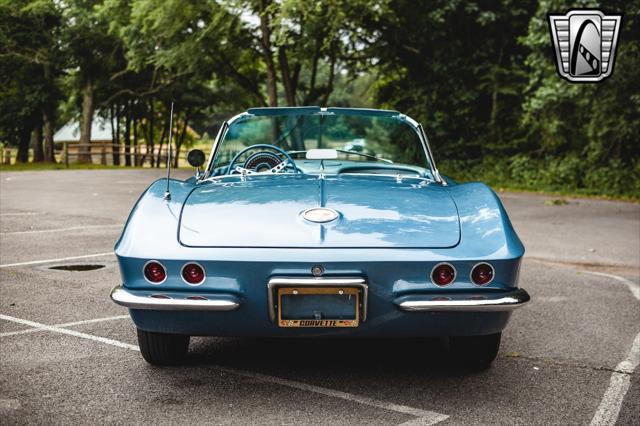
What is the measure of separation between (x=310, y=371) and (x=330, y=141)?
1822 mm

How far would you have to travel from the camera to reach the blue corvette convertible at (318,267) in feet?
11.3

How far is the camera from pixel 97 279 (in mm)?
6633

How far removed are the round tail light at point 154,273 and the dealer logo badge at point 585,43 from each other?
14.3 metres

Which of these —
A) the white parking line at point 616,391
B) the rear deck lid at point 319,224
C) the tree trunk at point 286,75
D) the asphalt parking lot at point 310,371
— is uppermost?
the tree trunk at point 286,75

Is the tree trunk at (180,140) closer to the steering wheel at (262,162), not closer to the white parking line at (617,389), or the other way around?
the steering wheel at (262,162)

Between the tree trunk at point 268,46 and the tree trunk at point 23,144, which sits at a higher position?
the tree trunk at point 268,46

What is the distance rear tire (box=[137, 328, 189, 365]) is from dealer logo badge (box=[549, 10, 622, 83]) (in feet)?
45.9

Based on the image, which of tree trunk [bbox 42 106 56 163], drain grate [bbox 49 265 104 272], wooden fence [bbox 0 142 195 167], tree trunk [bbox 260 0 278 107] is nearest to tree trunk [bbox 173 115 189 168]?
wooden fence [bbox 0 142 195 167]

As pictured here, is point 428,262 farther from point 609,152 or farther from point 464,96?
point 464,96

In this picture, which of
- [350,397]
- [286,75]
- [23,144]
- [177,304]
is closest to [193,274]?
[177,304]

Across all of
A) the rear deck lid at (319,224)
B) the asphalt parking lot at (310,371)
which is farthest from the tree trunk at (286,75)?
the rear deck lid at (319,224)

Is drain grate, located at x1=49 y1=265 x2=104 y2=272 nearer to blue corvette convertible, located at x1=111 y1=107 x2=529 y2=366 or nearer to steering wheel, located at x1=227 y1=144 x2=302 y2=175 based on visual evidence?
steering wheel, located at x1=227 y1=144 x2=302 y2=175

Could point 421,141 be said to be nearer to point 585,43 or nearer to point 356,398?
point 356,398

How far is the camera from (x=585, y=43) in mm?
16031
